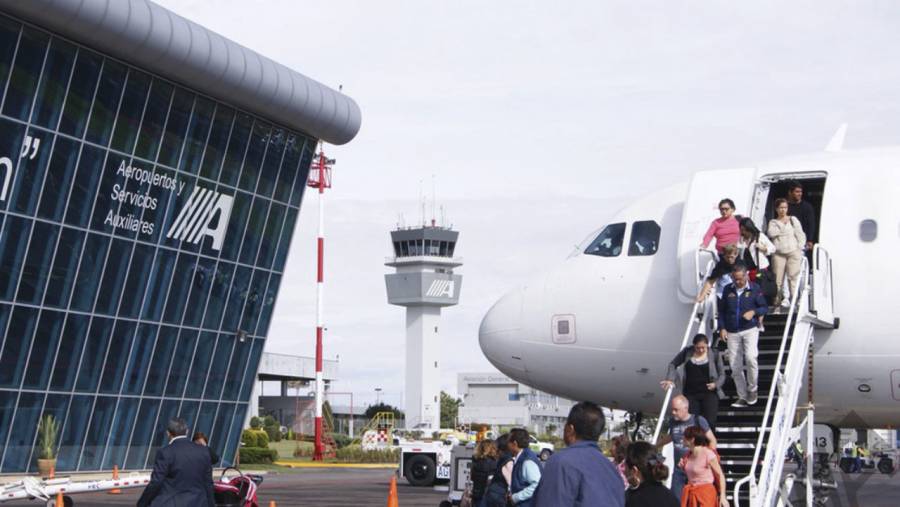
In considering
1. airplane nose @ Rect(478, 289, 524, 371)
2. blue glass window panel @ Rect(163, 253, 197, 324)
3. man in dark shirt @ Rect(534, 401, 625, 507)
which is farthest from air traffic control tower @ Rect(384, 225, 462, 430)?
man in dark shirt @ Rect(534, 401, 625, 507)

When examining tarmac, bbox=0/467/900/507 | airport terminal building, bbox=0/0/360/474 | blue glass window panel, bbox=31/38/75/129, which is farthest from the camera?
airport terminal building, bbox=0/0/360/474

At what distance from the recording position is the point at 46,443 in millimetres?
36812

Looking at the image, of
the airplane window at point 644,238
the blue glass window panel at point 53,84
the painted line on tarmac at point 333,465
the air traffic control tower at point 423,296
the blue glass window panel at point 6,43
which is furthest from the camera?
the air traffic control tower at point 423,296

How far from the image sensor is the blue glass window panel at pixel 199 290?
41969 millimetres

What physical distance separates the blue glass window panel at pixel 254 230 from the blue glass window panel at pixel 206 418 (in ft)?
17.0

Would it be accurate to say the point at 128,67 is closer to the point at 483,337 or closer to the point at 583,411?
the point at 483,337

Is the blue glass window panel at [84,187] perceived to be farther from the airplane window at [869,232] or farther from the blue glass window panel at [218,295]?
the airplane window at [869,232]

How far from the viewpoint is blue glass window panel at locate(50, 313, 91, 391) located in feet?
121

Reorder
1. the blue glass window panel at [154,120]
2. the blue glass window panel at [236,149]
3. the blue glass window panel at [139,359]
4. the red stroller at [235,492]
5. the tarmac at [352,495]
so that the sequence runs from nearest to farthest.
A: the red stroller at [235,492] < the tarmac at [352,495] < the blue glass window panel at [154,120] < the blue glass window panel at [139,359] < the blue glass window panel at [236,149]

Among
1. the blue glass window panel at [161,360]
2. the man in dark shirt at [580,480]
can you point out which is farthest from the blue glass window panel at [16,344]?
the man in dark shirt at [580,480]

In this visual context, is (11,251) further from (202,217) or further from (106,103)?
(202,217)

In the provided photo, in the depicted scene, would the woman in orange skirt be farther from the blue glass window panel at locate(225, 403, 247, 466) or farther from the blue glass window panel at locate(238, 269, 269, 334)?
the blue glass window panel at locate(225, 403, 247, 466)

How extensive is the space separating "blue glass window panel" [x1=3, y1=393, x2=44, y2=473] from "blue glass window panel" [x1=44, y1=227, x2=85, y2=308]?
279 centimetres

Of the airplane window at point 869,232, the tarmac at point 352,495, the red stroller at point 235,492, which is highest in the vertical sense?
the airplane window at point 869,232
